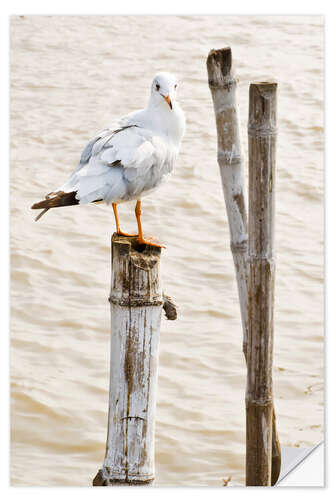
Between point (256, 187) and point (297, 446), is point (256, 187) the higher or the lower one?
the higher one

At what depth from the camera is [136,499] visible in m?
2.09

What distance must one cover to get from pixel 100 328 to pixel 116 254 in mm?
1247

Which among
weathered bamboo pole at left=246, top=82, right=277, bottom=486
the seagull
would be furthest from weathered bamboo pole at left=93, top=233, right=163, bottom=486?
weathered bamboo pole at left=246, top=82, right=277, bottom=486

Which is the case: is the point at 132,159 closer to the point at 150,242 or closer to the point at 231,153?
the point at 150,242

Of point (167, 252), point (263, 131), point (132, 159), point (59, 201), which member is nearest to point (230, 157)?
point (263, 131)

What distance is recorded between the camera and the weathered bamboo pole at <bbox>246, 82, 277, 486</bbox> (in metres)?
2.01

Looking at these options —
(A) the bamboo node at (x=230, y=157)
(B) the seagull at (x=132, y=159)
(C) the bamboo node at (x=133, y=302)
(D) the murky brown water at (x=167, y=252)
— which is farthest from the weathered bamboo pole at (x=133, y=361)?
(D) the murky brown water at (x=167, y=252)

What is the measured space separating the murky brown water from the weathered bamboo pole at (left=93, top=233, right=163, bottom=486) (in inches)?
27.1

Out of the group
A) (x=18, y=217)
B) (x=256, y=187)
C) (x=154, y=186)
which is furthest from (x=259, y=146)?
(x=18, y=217)

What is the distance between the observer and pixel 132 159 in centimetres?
195

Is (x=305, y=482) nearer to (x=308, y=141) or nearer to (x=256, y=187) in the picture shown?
(x=256, y=187)

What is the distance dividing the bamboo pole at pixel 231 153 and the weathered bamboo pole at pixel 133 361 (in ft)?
1.71

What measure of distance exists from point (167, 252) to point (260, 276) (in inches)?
44.7
